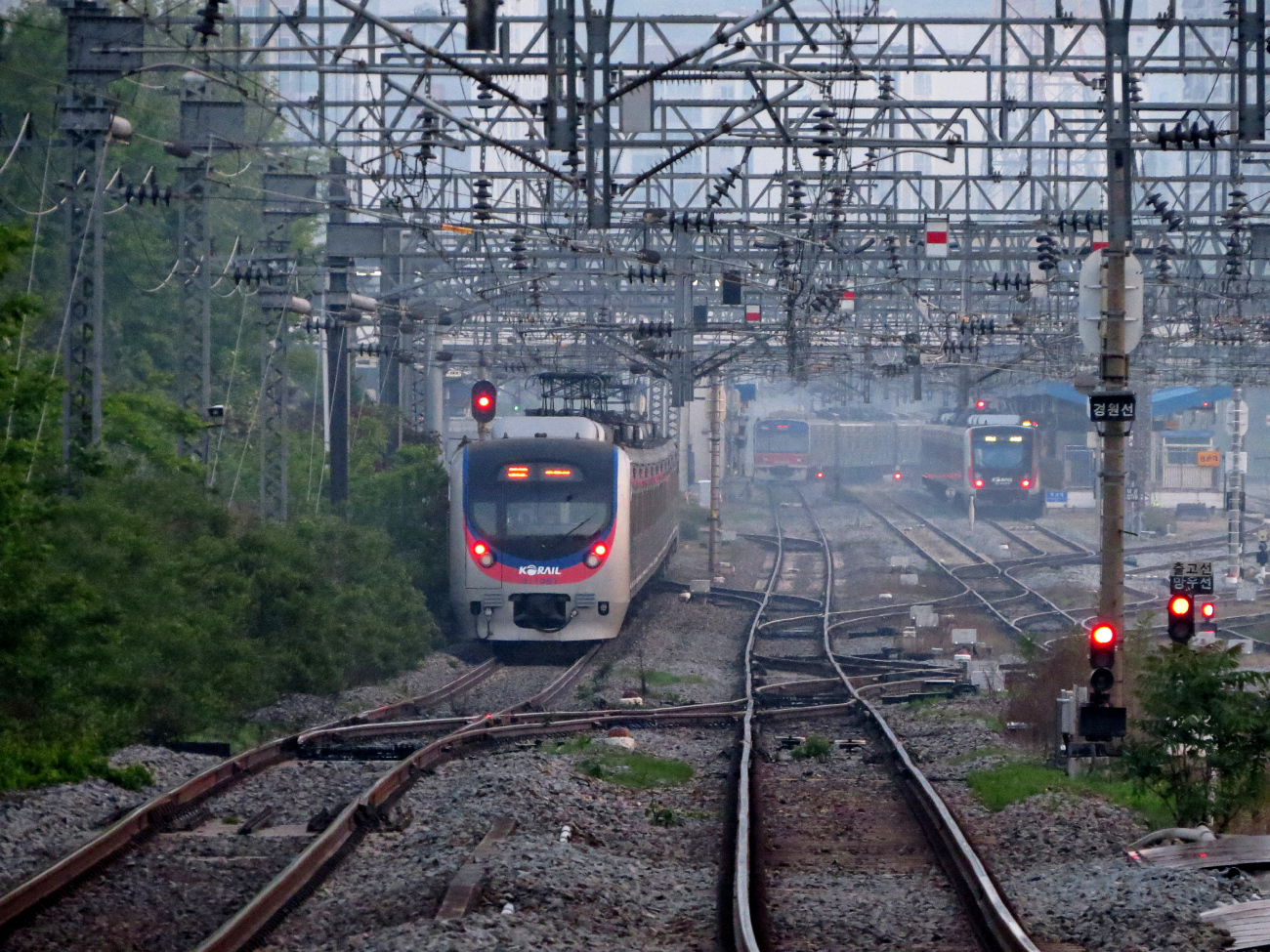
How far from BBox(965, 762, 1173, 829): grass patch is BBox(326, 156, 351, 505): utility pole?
16439 millimetres

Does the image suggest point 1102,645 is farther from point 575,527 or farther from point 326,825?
point 575,527

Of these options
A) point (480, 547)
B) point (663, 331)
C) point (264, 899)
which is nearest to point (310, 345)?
point (663, 331)

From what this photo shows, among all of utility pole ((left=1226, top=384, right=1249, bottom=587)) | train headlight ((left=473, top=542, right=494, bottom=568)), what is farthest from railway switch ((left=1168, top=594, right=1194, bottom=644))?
utility pole ((left=1226, top=384, right=1249, bottom=587))

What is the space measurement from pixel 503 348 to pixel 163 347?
1087 cm

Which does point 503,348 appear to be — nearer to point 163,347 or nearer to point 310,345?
point 163,347

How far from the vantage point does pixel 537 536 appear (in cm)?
2462

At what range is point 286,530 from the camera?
23.3 m

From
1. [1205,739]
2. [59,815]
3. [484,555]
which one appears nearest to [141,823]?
[59,815]

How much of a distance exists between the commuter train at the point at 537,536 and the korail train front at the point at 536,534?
1cm

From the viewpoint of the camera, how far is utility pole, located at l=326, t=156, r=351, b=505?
27.8 metres

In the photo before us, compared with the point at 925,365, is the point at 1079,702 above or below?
below

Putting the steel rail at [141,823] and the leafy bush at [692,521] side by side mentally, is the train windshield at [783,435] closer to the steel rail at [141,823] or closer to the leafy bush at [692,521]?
the leafy bush at [692,521]

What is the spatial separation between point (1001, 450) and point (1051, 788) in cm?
4336

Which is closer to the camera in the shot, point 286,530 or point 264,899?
point 264,899
